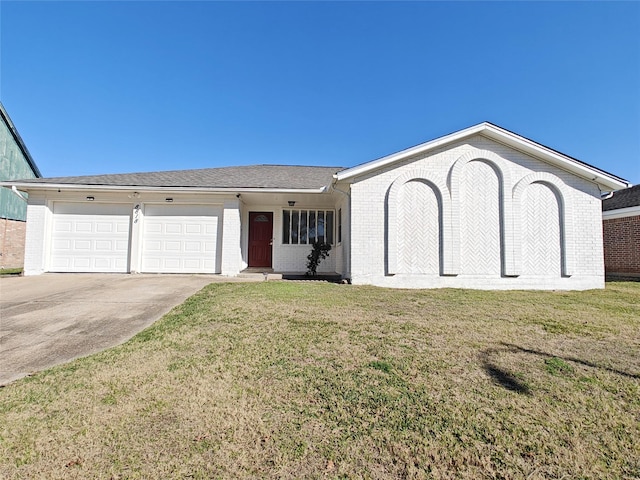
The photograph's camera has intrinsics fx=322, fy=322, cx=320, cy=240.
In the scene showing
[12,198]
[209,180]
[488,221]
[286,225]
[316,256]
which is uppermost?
[12,198]

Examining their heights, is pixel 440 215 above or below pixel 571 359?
above

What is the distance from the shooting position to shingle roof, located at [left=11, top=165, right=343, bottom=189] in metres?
10.6

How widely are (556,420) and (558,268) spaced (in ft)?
27.0

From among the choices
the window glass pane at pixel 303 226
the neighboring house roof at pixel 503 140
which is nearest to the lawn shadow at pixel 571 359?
the neighboring house roof at pixel 503 140

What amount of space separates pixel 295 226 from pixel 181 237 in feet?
13.4

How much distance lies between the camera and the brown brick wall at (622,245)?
1387 cm

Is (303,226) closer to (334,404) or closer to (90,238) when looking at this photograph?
(90,238)

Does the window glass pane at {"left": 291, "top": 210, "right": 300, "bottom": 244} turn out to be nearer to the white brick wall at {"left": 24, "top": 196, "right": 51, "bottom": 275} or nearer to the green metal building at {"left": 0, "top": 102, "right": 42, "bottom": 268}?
the white brick wall at {"left": 24, "top": 196, "right": 51, "bottom": 275}

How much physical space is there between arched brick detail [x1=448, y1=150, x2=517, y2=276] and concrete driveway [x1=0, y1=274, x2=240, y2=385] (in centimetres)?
697

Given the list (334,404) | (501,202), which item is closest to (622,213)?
(501,202)

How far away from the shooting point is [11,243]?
56.9 ft

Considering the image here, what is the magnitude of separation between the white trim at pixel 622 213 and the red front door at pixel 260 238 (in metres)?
15.3

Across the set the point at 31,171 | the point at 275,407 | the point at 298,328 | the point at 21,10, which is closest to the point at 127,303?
the point at 298,328

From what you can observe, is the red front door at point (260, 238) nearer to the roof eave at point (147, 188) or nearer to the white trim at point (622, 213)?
the roof eave at point (147, 188)
